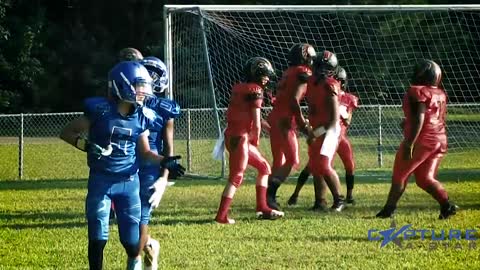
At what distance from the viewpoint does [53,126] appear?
1131 inches

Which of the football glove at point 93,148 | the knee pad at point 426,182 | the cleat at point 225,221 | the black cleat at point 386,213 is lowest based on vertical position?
the cleat at point 225,221

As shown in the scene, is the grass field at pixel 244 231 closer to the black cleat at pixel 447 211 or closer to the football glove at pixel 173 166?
the black cleat at pixel 447 211

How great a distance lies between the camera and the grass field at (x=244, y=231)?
8.52 metres

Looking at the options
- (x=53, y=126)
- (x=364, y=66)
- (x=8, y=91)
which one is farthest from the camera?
(x=8, y=91)

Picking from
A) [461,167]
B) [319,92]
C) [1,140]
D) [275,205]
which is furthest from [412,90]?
[1,140]

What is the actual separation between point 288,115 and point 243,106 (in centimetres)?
110

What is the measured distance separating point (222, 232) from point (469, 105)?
415 inches

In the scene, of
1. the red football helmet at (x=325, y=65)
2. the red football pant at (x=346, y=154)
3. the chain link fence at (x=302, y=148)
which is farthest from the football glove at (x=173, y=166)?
the chain link fence at (x=302, y=148)

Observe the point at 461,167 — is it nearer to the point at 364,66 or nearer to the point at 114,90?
the point at 364,66

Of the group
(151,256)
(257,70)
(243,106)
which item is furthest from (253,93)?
(151,256)

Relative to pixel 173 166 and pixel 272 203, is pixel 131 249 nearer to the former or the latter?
pixel 173 166

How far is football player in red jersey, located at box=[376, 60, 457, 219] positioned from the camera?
1083cm

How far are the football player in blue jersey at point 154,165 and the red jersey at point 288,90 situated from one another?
115 inches

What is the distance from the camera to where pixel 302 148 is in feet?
75.4
